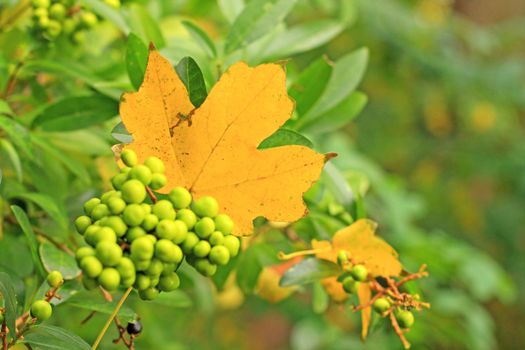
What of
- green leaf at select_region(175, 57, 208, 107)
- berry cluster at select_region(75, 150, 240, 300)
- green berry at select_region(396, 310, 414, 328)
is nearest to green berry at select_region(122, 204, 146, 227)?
berry cluster at select_region(75, 150, 240, 300)

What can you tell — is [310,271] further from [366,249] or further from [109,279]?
[109,279]

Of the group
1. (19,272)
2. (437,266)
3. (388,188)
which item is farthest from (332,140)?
(19,272)

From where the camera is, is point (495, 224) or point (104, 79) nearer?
point (104, 79)

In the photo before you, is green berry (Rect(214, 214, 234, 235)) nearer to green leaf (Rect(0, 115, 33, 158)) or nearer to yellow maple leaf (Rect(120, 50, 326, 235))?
yellow maple leaf (Rect(120, 50, 326, 235))

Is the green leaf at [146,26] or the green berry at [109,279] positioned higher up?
the green leaf at [146,26]

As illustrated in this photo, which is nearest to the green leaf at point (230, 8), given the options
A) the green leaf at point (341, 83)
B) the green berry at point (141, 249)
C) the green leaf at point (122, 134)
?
the green leaf at point (341, 83)

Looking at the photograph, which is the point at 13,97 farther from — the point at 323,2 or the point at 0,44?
the point at 323,2

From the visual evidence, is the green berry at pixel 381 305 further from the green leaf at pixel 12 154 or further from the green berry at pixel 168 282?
the green leaf at pixel 12 154
